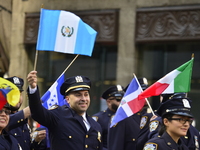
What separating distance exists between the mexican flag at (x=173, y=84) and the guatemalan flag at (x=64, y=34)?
39.1 inches

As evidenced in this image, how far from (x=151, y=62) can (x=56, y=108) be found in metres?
8.95

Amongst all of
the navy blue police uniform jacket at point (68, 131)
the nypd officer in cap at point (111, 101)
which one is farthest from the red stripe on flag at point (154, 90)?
the nypd officer in cap at point (111, 101)

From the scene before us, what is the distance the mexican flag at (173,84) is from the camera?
6.59 meters

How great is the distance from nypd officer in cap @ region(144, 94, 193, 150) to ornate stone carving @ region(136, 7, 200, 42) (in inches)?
339

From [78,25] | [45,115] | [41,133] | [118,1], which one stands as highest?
[118,1]

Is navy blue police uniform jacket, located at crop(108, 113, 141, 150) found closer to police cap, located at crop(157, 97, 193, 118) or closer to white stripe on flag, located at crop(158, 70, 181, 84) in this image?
white stripe on flag, located at crop(158, 70, 181, 84)

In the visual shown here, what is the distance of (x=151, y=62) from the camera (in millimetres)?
14703

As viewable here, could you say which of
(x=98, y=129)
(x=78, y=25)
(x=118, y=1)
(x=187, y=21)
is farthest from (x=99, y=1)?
(x=98, y=129)

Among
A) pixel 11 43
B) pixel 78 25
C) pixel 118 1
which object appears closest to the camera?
pixel 78 25

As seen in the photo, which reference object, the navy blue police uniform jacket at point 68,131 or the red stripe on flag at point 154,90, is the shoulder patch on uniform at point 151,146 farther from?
the red stripe on flag at point 154,90

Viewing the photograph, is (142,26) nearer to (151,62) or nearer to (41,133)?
(151,62)

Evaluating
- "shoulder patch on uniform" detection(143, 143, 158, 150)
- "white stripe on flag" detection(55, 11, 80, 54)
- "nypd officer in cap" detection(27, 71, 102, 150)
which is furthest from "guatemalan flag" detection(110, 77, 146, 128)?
"shoulder patch on uniform" detection(143, 143, 158, 150)

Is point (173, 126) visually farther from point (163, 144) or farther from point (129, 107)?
point (129, 107)

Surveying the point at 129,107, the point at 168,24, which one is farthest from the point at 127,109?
the point at 168,24
